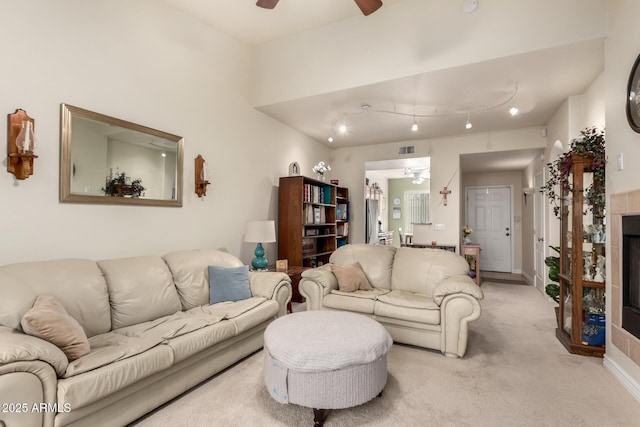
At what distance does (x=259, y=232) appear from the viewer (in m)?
3.77

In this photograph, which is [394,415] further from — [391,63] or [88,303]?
[391,63]

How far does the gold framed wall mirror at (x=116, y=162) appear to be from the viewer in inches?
95.3

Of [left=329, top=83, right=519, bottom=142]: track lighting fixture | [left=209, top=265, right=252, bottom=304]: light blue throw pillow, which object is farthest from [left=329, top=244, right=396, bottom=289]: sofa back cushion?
[left=329, top=83, right=519, bottom=142]: track lighting fixture

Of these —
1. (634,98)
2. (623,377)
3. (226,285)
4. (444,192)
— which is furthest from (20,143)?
(444,192)

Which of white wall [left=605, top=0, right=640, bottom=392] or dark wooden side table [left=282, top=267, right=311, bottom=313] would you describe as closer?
white wall [left=605, top=0, right=640, bottom=392]

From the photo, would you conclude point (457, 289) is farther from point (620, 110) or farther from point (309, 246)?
point (309, 246)

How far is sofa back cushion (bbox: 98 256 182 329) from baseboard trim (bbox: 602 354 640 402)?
343cm

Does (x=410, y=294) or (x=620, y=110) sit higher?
(x=620, y=110)

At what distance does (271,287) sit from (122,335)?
1.27 m

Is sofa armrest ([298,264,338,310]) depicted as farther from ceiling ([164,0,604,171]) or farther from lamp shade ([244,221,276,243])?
ceiling ([164,0,604,171])

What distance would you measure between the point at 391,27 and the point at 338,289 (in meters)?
2.89

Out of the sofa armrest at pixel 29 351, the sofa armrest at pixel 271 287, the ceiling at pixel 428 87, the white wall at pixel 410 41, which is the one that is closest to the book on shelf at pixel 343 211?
the ceiling at pixel 428 87

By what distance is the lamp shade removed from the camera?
3758 mm

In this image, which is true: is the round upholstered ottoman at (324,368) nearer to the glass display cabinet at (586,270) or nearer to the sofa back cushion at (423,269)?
the sofa back cushion at (423,269)
